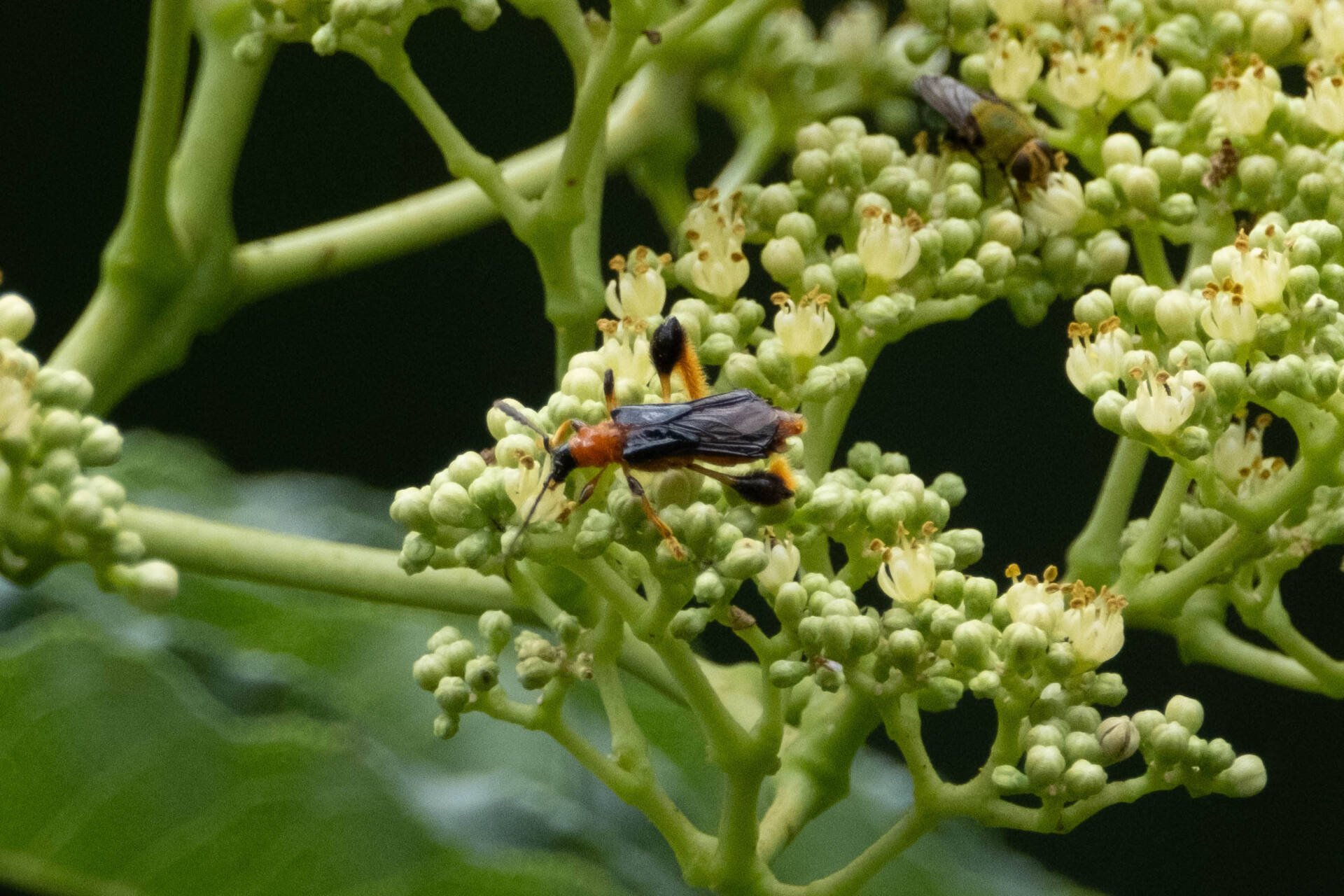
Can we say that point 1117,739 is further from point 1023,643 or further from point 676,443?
point 676,443

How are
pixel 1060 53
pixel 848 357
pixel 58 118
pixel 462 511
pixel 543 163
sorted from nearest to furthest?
pixel 462 511 → pixel 848 357 → pixel 1060 53 → pixel 543 163 → pixel 58 118

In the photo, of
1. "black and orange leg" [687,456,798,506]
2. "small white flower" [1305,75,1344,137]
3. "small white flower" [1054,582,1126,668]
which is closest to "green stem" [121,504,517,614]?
"black and orange leg" [687,456,798,506]

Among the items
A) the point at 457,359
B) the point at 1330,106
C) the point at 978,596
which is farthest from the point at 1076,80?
the point at 457,359

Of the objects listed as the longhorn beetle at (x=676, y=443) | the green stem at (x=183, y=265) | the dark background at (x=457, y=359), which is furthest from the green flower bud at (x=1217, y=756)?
the dark background at (x=457, y=359)

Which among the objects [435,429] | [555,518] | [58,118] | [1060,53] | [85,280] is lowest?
[435,429]

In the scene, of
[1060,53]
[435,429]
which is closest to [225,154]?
[1060,53]

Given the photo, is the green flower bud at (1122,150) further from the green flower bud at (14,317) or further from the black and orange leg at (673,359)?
the green flower bud at (14,317)

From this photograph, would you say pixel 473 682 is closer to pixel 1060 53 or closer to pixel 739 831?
pixel 739 831
